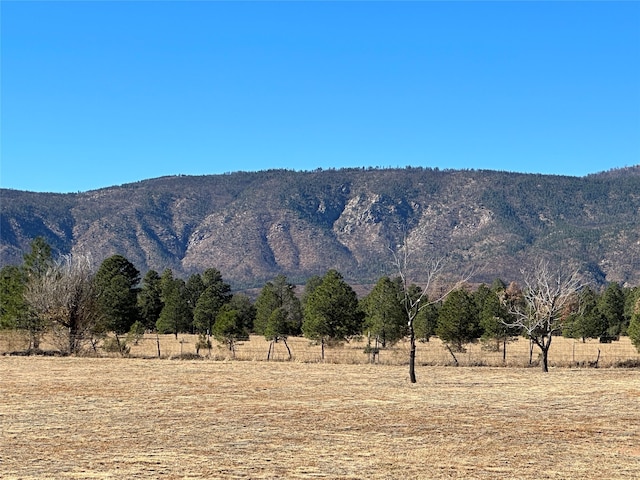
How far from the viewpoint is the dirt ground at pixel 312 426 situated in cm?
1859

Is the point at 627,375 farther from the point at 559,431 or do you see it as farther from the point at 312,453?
the point at 312,453

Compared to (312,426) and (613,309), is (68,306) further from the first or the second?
(613,309)

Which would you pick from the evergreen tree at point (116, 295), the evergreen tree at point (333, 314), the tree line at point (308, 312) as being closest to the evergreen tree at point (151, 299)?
the tree line at point (308, 312)

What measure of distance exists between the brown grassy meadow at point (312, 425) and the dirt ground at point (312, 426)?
5 cm

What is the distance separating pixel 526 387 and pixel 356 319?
2594 centimetres

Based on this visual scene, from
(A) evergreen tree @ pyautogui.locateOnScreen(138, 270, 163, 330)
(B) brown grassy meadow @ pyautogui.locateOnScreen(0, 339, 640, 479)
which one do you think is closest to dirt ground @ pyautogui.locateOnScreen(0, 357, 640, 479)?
(B) brown grassy meadow @ pyautogui.locateOnScreen(0, 339, 640, 479)

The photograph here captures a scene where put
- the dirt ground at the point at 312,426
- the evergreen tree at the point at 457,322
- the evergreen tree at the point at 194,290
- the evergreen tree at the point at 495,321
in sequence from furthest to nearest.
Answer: the evergreen tree at the point at 194,290 → the evergreen tree at the point at 495,321 → the evergreen tree at the point at 457,322 → the dirt ground at the point at 312,426

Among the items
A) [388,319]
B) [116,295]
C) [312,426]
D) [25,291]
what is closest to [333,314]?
[388,319]

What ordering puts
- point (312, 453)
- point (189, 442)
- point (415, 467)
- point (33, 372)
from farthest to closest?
point (33, 372) → point (189, 442) → point (312, 453) → point (415, 467)

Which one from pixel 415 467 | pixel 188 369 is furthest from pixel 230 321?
pixel 415 467

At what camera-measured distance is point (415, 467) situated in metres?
18.7

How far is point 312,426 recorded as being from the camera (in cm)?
2470

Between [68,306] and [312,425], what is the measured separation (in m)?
35.2

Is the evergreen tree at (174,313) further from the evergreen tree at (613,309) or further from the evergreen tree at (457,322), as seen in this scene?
the evergreen tree at (613,309)
